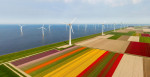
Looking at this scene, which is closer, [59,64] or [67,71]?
[67,71]

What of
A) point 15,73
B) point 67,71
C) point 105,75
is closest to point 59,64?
point 67,71

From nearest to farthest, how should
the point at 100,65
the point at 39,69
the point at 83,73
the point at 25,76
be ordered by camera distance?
the point at 25,76 → the point at 83,73 → the point at 39,69 → the point at 100,65

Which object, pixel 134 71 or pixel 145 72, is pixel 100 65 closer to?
pixel 134 71

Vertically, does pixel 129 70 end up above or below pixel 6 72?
below

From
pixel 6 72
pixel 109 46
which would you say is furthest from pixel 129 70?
pixel 6 72

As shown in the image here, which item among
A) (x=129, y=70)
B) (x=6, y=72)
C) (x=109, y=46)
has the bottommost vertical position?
(x=129, y=70)

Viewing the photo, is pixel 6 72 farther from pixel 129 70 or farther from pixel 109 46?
pixel 109 46

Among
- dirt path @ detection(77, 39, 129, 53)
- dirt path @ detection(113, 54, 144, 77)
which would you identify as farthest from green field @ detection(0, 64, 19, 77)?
dirt path @ detection(77, 39, 129, 53)

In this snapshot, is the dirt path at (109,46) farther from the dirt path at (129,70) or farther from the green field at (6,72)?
the green field at (6,72)

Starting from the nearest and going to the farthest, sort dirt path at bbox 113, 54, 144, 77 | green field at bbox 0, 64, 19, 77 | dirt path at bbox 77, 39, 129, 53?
green field at bbox 0, 64, 19, 77 < dirt path at bbox 113, 54, 144, 77 < dirt path at bbox 77, 39, 129, 53

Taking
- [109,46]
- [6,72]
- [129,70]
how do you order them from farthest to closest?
[109,46]
[129,70]
[6,72]

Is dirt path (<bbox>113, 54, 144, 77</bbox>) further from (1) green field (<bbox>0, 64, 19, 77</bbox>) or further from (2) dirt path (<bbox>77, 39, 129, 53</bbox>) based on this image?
(1) green field (<bbox>0, 64, 19, 77</bbox>)
